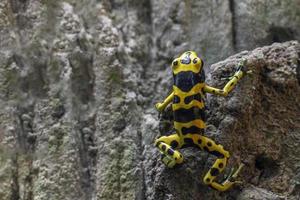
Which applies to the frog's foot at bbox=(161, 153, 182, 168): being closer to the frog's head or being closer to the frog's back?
the frog's back

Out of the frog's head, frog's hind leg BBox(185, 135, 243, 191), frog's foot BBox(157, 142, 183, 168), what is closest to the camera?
frog's hind leg BBox(185, 135, 243, 191)

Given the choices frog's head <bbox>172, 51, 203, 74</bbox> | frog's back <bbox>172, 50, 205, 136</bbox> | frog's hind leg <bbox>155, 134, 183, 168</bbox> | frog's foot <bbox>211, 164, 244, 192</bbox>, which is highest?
frog's head <bbox>172, 51, 203, 74</bbox>

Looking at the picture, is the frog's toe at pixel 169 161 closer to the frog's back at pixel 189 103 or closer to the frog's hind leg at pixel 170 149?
the frog's hind leg at pixel 170 149

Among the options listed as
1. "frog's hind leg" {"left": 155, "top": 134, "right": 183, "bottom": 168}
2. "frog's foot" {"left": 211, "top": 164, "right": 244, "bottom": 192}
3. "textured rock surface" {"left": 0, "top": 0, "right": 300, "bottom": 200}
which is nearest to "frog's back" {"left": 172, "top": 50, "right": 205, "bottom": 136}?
"frog's hind leg" {"left": 155, "top": 134, "right": 183, "bottom": 168}

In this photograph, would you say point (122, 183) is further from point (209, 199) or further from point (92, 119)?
A: point (209, 199)

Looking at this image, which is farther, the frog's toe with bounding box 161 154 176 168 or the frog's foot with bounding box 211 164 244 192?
the frog's toe with bounding box 161 154 176 168

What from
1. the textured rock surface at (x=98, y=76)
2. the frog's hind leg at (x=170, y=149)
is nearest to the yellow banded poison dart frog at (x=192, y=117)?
the frog's hind leg at (x=170, y=149)

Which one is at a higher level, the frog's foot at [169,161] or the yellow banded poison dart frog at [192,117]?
the yellow banded poison dart frog at [192,117]

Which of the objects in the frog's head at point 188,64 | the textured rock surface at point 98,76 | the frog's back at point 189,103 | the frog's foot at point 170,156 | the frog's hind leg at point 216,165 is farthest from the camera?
the textured rock surface at point 98,76
